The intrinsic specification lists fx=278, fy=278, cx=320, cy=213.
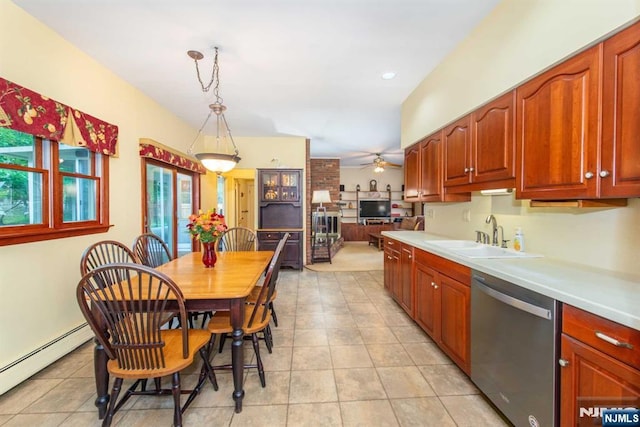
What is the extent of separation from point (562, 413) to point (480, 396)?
28.6 inches

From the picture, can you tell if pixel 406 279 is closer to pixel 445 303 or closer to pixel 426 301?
pixel 426 301

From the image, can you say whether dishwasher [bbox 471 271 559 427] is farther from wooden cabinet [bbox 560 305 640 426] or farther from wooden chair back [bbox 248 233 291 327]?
wooden chair back [bbox 248 233 291 327]

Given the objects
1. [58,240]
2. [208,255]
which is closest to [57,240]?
[58,240]

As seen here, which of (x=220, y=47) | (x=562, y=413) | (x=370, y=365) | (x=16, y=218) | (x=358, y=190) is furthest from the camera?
(x=358, y=190)

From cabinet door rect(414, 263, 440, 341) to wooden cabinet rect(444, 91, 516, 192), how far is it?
0.84 m

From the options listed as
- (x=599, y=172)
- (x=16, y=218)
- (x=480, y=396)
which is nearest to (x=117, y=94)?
(x=16, y=218)

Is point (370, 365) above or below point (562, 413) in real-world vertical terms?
below

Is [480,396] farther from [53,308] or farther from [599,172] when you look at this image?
[53,308]

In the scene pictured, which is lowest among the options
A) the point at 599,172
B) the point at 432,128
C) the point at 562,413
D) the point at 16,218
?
the point at 562,413

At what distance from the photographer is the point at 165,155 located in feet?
12.6

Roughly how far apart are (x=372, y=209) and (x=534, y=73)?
309 inches

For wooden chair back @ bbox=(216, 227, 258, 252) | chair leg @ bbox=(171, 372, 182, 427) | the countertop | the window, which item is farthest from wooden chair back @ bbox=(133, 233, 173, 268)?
the countertop

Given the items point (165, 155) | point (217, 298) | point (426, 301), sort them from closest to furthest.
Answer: point (217, 298) → point (426, 301) → point (165, 155)

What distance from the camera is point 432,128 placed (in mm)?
3018
